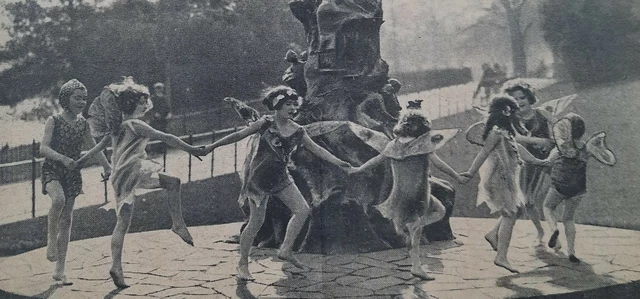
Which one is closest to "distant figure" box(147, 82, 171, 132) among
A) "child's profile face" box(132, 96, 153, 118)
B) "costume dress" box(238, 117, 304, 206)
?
"child's profile face" box(132, 96, 153, 118)

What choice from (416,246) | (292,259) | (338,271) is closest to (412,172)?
(416,246)

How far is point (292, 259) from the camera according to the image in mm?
5312

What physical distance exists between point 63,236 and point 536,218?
15.6ft

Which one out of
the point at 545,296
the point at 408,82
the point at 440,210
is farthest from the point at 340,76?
the point at 545,296

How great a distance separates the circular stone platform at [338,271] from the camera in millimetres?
4812

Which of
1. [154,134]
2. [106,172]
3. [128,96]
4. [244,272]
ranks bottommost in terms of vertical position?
[244,272]

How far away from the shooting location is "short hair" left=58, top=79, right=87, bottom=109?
5.42 m

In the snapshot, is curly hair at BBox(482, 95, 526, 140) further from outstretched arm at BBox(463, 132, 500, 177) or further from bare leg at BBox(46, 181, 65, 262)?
bare leg at BBox(46, 181, 65, 262)

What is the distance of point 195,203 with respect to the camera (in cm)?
686

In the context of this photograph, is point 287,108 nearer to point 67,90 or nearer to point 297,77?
point 297,77

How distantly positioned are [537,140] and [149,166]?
3.86 meters

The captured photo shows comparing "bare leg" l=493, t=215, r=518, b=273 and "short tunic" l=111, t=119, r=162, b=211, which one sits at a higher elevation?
"short tunic" l=111, t=119, r=162, b=211

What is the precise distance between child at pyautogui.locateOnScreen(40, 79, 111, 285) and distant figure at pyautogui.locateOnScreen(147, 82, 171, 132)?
0.76 metres

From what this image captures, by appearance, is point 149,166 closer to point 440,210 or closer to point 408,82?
point 440,210
